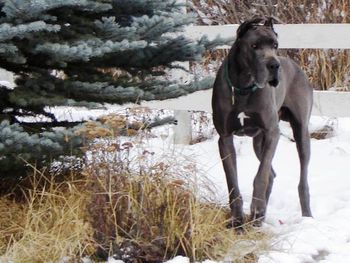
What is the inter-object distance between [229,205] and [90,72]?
1321mm

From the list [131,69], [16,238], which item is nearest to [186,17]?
[131,69]

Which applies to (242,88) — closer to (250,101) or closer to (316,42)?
(250,101)

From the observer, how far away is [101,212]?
3.78 metres

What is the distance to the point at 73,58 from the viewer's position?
13.2 ft

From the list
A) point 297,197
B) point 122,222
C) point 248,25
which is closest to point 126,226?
point 122,222

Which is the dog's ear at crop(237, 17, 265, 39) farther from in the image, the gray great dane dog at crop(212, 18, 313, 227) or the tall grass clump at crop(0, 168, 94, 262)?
the tall grass clump at crop(0, 168, 94, 262)

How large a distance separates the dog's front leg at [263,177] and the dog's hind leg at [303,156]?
482 millimetres

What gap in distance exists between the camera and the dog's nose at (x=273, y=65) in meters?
4.59

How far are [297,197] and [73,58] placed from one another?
259 centimetres

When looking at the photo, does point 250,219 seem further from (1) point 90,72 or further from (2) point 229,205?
(1) point 90,72

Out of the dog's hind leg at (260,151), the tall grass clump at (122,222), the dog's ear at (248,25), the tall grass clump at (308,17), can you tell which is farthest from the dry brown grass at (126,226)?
the tall grass clump at (308,17)

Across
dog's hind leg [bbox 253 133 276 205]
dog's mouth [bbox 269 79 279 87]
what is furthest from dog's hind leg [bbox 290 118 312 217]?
dog's mouth [bbox 269 79 279 87]

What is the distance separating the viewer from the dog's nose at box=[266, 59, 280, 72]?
4586 millimetres

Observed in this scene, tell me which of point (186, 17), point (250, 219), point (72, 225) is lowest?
point (250, 219)
